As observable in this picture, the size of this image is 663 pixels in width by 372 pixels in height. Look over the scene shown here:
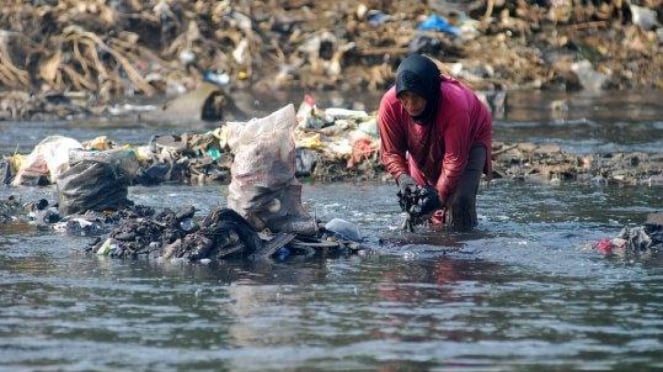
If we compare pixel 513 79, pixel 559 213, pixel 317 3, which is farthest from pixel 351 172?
pixel 317 3

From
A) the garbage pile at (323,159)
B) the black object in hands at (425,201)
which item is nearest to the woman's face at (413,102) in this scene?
the black object in hands at (425,201)

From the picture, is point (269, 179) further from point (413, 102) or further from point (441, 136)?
point (441, 136)

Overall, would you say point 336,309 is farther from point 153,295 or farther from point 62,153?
point 62,153

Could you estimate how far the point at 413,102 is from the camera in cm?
1109

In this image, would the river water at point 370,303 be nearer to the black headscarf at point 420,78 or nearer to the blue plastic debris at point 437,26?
the black headscarf at point 420,78

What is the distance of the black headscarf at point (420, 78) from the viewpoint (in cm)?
1089

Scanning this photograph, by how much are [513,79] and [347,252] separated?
49.9 feet

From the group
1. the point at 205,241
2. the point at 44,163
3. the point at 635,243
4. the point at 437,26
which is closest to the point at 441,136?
the point at 635,243

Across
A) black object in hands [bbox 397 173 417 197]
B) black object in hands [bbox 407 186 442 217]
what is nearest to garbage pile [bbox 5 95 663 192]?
black object in hands [bbox 397 173 417 197]

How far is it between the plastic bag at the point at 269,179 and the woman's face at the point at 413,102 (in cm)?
80

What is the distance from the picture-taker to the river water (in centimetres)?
774

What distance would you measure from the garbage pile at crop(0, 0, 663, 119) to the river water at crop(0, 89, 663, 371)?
12.2 meters

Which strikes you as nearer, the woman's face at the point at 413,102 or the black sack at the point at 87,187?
the woman's face at the point at 413,102

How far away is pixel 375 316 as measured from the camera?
8.76 meters
